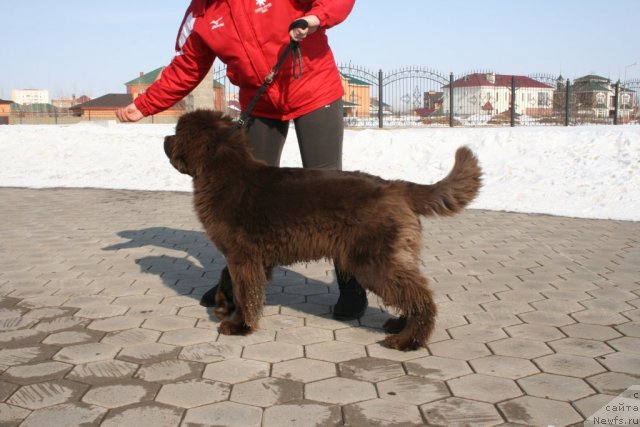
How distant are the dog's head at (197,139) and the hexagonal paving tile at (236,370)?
1.26 meters

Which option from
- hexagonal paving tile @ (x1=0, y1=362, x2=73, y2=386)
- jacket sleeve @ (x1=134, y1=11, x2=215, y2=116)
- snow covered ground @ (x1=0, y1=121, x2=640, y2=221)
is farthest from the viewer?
snow covered ground @ (x1=0, y1=121, x2=640, y2=221)

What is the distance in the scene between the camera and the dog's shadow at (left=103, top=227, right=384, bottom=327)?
4.72 meters

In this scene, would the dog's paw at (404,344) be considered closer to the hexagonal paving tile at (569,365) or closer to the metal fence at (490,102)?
the hexagonal paving tile at (569,365)

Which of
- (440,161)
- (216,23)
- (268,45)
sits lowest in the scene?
(440,161)

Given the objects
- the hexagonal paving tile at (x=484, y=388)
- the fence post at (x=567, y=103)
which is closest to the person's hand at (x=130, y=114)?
the hexagonal paving tile at (x=484, y=388)

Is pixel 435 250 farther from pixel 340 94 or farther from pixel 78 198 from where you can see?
pixel 78 198

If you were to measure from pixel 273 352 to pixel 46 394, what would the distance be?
127 cm

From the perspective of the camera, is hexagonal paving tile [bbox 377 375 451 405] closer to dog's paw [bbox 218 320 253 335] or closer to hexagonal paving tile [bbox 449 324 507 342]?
hexagonal paving tile [bbox 449 324 507 342]

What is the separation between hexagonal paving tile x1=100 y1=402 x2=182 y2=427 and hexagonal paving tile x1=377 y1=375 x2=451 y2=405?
40.6 inches

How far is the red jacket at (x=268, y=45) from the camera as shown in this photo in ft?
12.8

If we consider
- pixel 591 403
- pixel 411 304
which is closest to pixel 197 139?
pixel 411 304

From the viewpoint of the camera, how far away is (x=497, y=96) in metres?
22.3

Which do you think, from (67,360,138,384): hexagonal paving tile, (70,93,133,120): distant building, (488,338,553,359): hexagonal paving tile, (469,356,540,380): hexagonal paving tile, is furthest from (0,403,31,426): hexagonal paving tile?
(70,93,133,120): distant building

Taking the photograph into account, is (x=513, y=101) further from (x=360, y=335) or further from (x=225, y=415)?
(x=225, y=415)
